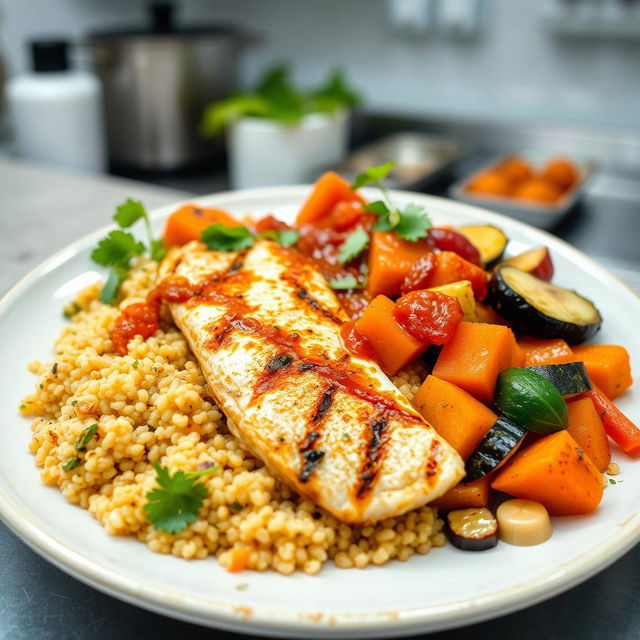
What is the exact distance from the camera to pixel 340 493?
1381 millimetres

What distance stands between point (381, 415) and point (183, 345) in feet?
2.15

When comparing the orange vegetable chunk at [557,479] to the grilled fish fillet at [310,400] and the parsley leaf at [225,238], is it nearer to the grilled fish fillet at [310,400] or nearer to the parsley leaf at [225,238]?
the grilled fish fillet at [310,400]

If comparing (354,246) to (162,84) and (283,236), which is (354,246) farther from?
(162,84)

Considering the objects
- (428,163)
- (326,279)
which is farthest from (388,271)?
(428,163)

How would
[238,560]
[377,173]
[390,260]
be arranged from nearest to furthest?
[238,560] → [390,260] → [377,173]

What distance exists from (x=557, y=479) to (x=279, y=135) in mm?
2960

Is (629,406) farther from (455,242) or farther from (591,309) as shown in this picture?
(455,242)

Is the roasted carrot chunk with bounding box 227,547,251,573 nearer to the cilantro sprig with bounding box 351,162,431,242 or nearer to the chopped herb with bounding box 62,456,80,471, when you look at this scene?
the chopped herb with bounding box 62,456,80,471

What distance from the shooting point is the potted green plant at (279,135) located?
157 inches

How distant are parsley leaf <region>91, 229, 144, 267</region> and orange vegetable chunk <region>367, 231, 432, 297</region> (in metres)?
0.83

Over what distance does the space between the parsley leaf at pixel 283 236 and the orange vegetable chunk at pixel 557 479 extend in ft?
3.52

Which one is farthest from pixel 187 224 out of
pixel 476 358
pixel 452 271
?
pixel 476 358

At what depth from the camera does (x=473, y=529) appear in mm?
1429

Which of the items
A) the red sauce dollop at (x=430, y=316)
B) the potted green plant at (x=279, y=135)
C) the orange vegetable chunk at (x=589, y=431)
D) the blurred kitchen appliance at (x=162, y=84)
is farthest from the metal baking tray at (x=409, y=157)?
the orange vegetable chunk at (x=589, y=431)
